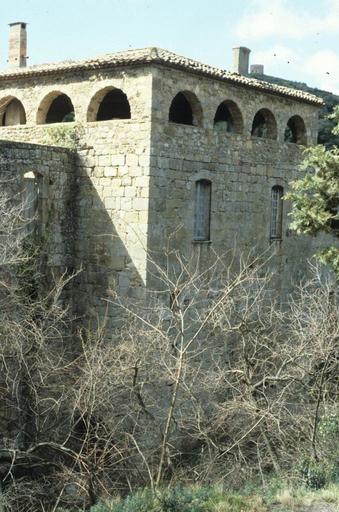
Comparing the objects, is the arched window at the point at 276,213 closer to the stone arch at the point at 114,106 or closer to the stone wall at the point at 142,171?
the stone wall at the point at 142,171

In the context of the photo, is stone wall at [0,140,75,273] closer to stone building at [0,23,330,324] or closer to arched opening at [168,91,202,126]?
stone building at [0,23,330,324]

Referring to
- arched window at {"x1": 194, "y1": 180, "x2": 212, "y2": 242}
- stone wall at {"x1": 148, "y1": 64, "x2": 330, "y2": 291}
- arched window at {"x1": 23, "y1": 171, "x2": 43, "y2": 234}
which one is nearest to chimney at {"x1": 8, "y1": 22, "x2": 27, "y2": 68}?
arched window at {"x1": 23, "y1": 171, "x2": 43, "y2": 234}

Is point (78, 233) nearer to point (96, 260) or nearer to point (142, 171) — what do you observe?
point (96, 260)

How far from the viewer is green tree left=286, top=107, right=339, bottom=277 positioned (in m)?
15.1

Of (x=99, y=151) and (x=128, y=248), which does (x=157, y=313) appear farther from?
(x=99, y=151)

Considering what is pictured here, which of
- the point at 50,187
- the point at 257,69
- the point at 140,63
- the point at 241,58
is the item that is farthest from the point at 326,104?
the point at 50,187

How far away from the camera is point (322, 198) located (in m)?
15.4

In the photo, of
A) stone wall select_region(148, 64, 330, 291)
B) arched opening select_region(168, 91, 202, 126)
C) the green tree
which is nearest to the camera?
the green tree

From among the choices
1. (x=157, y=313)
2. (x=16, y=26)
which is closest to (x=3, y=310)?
(x=157, y=313)

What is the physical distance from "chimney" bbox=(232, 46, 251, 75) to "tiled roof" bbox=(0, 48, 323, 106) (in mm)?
2933

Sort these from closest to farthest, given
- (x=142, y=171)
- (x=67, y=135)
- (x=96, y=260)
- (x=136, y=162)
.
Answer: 1. (x=142, y=171)
2. (x=136, y=162)
3. (x=96, y=260)
4. (x=67, y=135)

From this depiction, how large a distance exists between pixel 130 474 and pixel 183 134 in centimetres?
747

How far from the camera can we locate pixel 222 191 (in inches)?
704

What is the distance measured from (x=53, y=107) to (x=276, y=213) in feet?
21.9
